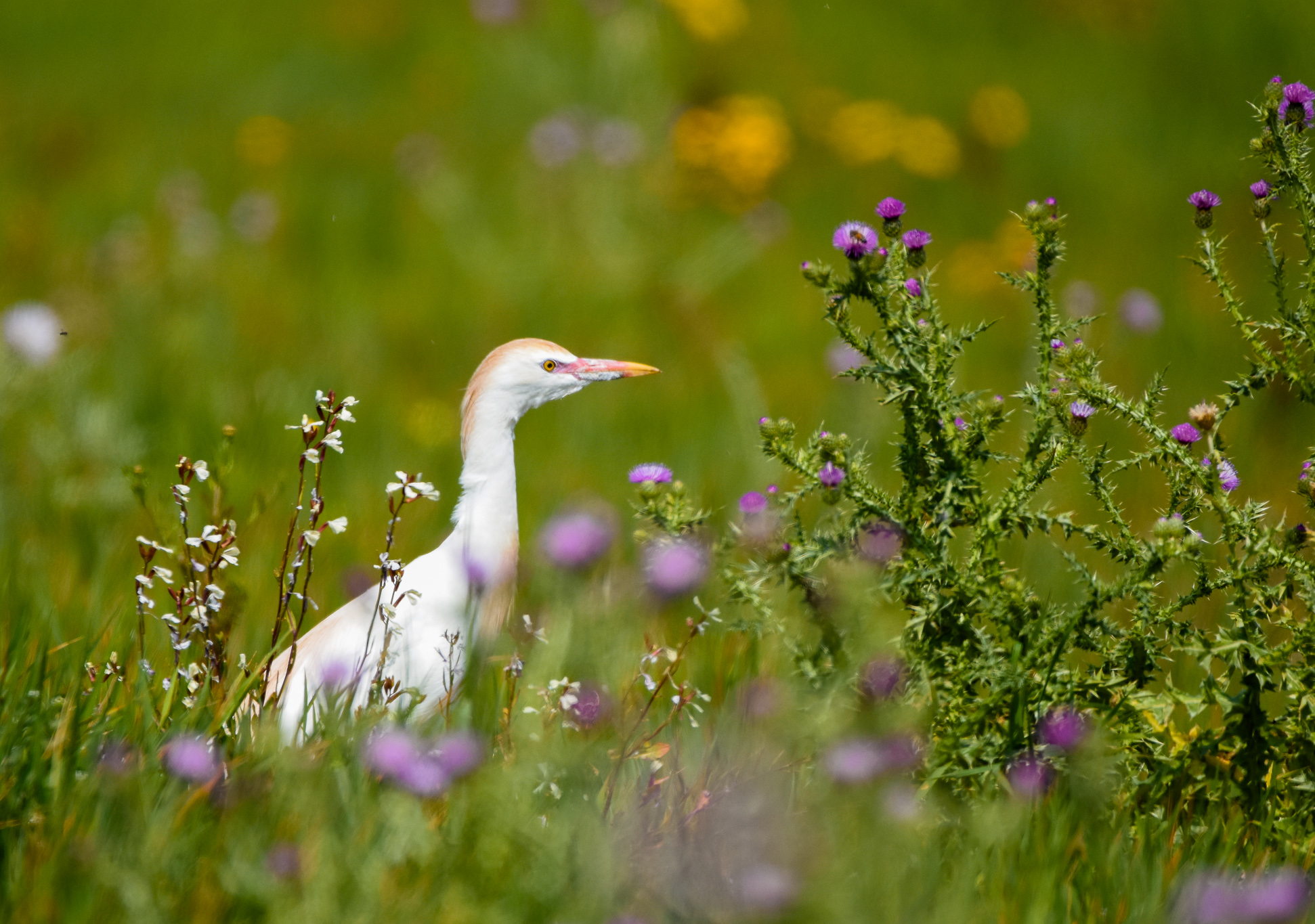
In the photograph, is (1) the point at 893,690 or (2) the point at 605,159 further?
(2) the point at 605,159

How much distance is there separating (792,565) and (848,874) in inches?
25.8

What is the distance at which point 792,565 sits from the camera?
6.31ft

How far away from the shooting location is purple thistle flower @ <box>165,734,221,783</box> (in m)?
1.61

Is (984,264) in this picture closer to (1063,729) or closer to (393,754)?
(1063,729)

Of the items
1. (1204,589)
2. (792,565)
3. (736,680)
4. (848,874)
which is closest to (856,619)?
(848,874)

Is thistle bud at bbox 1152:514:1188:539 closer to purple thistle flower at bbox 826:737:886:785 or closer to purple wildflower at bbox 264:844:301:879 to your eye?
purple thistle flower at bbox 826:737:886:785

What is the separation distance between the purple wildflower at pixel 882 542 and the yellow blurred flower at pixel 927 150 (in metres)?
5.60

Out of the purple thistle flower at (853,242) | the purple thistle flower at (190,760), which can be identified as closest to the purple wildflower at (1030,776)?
the purple thistle flower at (853,242)

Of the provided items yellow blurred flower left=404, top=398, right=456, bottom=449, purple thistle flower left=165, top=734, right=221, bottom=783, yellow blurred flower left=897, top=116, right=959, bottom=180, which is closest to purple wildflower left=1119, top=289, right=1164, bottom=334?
yellow blurred flower left=404, top=398, right=456, bottom=449

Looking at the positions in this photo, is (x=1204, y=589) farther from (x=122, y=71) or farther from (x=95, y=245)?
(x=122, y=71)

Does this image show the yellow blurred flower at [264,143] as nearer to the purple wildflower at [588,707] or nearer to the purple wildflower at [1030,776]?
the purple wildflower at [588,707]

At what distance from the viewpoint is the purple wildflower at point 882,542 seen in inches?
75.0

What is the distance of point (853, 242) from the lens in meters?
1.84

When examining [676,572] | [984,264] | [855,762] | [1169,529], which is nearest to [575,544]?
[676,572]
